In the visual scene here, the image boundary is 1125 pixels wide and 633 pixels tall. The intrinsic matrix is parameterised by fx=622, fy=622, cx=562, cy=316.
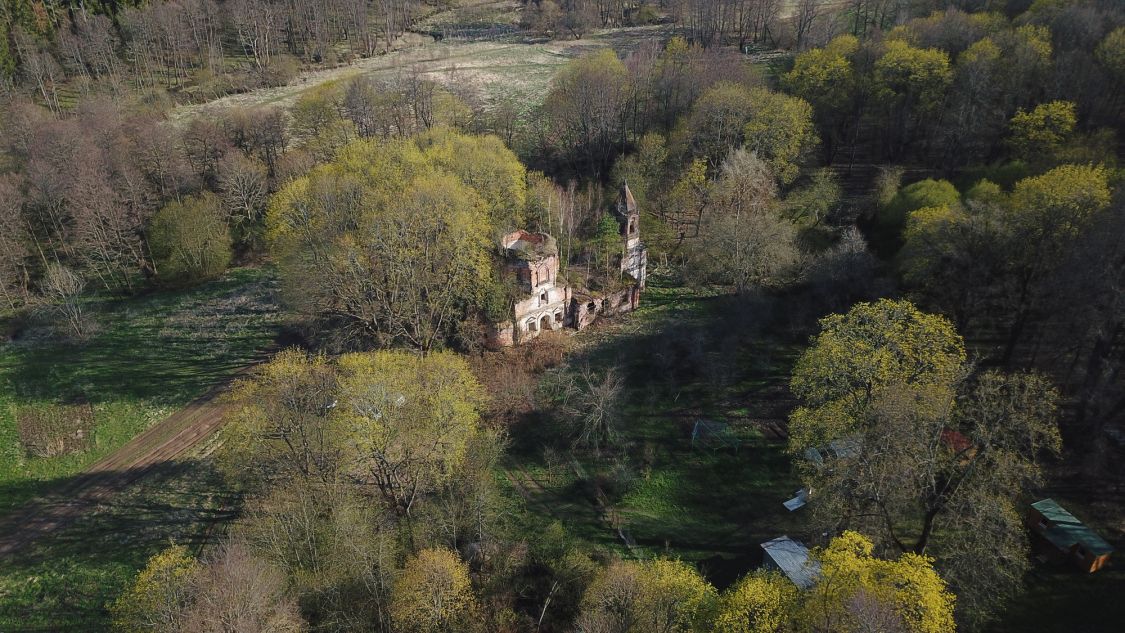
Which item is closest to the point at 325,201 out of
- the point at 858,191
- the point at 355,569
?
the point at 355,569

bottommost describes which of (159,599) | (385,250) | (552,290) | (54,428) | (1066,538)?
(54,428)

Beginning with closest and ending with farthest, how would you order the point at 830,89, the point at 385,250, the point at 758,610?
the point at 758,610 < the point at 385,250 < the point at 830,89

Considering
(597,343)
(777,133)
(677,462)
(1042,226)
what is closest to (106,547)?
(677,462)

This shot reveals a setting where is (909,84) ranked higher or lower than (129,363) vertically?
higher

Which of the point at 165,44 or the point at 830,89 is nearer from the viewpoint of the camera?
the point at 830,89

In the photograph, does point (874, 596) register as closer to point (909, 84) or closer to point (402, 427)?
point (402, 427)

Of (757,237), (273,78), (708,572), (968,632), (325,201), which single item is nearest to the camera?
(968,632)

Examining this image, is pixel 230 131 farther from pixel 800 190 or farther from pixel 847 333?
pixel 847 333
